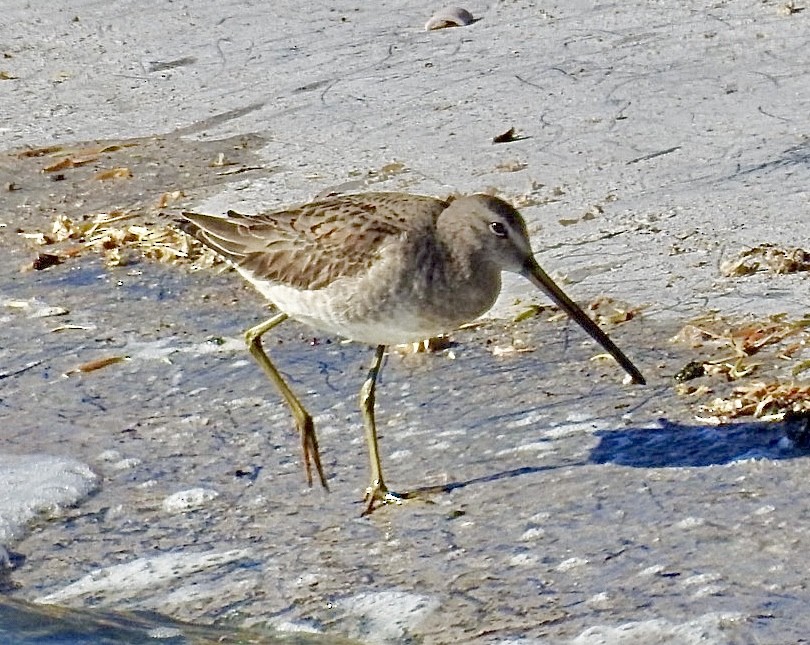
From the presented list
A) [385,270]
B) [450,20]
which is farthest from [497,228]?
[450,20]

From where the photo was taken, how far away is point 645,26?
9.39 metres

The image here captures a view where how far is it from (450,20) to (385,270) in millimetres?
4885

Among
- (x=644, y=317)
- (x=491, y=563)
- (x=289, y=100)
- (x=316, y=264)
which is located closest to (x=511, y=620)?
(x=491, y=563)

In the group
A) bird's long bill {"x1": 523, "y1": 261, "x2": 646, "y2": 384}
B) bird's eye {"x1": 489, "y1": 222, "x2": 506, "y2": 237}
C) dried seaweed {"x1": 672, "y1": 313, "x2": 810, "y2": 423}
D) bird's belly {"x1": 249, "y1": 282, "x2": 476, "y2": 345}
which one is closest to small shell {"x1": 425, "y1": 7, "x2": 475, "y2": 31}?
dried seaweed {"x1": 672, "y1": 313, "x2": 810, "y2": 423}

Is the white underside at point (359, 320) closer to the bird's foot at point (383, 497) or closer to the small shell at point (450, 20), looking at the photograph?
the bird's foot at point (383, 497)

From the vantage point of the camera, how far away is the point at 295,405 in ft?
18.0

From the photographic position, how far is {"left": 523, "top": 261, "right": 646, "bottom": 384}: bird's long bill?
5.53 m

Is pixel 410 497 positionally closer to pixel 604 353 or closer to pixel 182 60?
pixel 604 353

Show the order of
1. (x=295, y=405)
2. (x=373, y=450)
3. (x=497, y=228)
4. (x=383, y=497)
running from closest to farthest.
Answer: (x=383, y=497) → (x=373, y=450) → (x=497, y=228) → (x=295, y=405)

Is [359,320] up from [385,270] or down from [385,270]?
down

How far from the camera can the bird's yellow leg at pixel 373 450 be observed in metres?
5.14

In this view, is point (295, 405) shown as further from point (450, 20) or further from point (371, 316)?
point (450, 20)

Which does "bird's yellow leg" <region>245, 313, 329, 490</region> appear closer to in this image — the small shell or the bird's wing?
the bird's wing

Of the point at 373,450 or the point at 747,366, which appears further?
the point at 747,366
